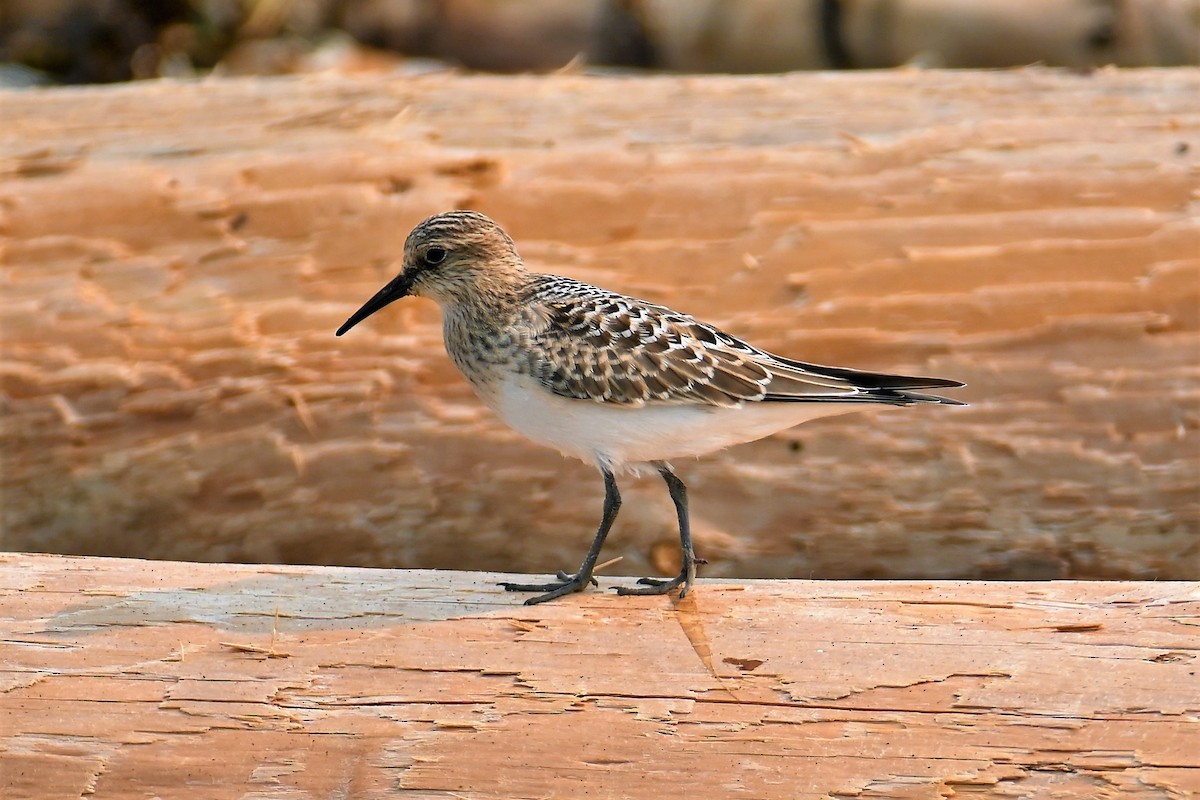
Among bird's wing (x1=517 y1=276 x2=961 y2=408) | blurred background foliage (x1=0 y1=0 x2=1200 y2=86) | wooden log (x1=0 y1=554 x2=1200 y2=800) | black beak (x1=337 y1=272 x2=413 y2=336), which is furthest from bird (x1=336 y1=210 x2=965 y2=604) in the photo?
blurred background foliage (x1=0 y1=0 x2=1200 y2=86)

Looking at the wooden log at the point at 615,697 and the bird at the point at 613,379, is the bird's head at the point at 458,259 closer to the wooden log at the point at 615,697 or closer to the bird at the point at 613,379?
the bird at the point at 613,379

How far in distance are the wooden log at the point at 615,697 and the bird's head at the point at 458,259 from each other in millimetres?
1288

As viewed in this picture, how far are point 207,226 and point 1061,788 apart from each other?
4887mm

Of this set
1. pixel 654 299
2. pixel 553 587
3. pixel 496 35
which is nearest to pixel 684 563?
pixel 553 587

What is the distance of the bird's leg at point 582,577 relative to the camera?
16.0 ft

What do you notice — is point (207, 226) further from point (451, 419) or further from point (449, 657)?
point (449, 657)

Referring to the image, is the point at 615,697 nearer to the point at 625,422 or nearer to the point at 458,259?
the point at 625,422

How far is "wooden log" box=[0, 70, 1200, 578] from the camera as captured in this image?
605 centimetres

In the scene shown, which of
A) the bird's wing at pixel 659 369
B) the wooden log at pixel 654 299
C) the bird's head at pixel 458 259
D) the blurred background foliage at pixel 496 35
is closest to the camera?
the bird's wing at pixel 659 369

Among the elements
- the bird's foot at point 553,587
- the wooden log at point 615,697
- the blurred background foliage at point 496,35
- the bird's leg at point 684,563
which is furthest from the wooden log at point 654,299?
the blurred background foliage at point 496,35

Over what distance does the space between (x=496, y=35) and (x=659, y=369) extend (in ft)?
29.5

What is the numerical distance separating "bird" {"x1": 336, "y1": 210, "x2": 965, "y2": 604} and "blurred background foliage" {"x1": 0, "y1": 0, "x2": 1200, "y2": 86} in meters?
5.92

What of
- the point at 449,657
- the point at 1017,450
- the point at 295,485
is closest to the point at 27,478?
the point at 295,485

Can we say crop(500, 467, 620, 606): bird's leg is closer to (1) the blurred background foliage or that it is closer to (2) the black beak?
(2) the black beak
